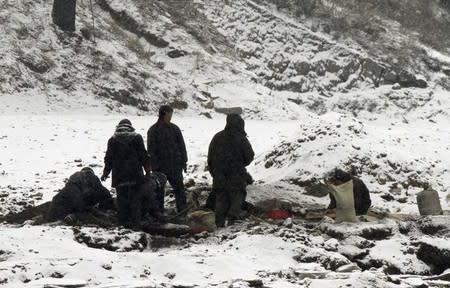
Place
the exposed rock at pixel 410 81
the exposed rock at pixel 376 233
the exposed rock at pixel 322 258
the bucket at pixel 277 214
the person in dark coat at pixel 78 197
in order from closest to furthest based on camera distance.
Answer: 1. the exposed rock at pixel 322 258
2. the exposed rock at pixel 376 233
3. the person in dark coat at pixel 78 197
4. the bucket at pixel 277 214
5. the exposed rock at pixel 410 81

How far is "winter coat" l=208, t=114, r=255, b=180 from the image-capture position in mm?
8695

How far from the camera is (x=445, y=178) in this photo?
12148 millimetres

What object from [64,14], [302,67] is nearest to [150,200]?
[64,14]

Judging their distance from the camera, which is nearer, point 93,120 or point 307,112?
point 93,120

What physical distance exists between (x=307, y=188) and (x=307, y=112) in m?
9.79

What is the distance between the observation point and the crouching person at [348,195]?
855 cm

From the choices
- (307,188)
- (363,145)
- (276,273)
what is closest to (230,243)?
(276,273)

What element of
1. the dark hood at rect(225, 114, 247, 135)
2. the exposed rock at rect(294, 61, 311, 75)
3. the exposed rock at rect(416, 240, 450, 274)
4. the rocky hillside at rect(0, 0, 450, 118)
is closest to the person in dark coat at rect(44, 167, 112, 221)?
the dark hood at rect(225, 114, 247, 135)

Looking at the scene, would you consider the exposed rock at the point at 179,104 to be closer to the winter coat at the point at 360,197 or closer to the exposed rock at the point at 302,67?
the exposed rock at the point at 302,67

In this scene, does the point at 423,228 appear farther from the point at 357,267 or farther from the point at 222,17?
the point at 222,17

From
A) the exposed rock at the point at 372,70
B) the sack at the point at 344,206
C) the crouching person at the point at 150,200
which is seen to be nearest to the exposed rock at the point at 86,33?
the exposed rock at the point at 372,70

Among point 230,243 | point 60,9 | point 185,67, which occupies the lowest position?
Answer: point 230,243

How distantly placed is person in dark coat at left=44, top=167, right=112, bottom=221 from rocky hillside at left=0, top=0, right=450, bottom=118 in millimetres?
8630

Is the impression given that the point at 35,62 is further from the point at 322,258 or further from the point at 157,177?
Answer: the point at 322,258
